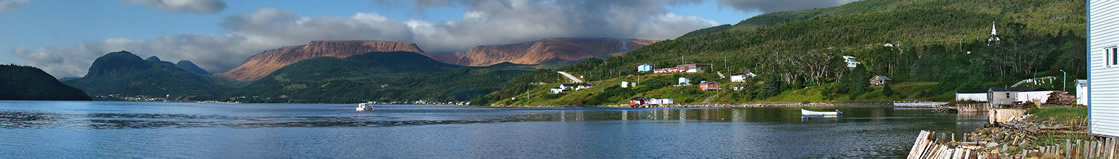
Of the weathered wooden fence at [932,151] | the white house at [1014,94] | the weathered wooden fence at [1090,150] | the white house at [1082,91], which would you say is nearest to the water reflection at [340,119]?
the white house at [1082,91]

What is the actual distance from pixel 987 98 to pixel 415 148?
10737cm

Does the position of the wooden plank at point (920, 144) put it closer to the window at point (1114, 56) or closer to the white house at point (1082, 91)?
the window at point (1114, 56)

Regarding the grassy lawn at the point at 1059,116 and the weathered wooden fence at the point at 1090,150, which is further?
the grassy lawn at the point at 1059,116

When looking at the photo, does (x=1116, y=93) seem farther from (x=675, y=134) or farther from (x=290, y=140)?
(x=290, y=140)

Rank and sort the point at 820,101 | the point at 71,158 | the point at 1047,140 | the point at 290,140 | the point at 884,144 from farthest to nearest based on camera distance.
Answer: the point at 820,101 < the point at 290,140 < the point at 884,144 < the point at 71,158 < the point at 1047,140

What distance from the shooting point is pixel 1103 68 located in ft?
106

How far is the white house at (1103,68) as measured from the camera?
31414 mm

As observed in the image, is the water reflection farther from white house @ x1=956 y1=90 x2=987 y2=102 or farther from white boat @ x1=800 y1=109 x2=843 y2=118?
white house @ x1=956 y1=90 x2=987 y2=102

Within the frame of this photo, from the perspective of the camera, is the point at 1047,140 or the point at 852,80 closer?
the point at 1047,140

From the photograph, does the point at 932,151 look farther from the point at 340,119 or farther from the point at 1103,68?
the point at 340,119

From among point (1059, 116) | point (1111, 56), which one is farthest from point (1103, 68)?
point (1059, 116)

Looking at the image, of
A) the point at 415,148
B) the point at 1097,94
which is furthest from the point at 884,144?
the point at 415,148

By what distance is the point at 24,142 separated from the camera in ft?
178

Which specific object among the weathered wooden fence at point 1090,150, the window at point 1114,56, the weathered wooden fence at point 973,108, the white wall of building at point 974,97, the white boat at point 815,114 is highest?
the window at point 1114,56
